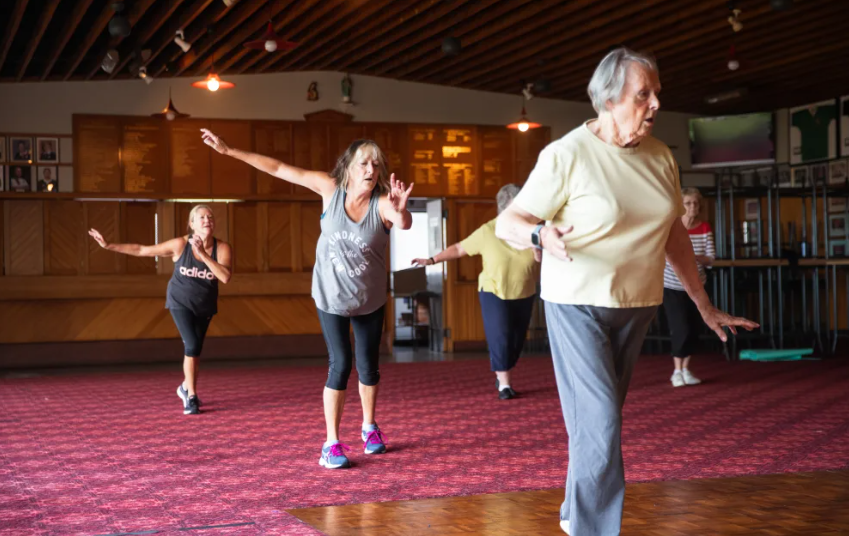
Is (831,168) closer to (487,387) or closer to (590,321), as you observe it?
(487,387)

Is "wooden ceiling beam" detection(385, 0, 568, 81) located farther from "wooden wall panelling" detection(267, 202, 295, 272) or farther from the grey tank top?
the grey tank top

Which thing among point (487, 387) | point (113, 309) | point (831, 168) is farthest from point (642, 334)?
point (831, 168)

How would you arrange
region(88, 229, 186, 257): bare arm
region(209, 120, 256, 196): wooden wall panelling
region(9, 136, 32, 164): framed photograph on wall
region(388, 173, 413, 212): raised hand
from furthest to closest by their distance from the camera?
1. region(209, 120, 256, 196): wooden wall panelling
2. region(9, 136, 32, 164): framed photograph on wall
3. region(88, 229, 186, 257): bare arm
4. region(388, 173, 413, 212): raised hand

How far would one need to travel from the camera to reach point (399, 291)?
46.9 feet

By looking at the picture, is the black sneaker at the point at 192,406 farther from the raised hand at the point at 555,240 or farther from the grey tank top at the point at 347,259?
the raised hand at the point at 555,240

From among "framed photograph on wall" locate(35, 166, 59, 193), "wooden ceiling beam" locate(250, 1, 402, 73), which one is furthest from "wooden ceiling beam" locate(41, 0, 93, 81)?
"wooden ceiling beam" locate(250, 1, 402, 73)

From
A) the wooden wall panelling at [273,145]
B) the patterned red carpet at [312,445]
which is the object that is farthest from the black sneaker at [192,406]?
the wooden wall panelling at [273,145]

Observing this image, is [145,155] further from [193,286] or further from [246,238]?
[193,286]

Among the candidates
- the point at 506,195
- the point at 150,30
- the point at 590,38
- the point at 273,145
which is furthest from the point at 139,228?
the point at 506,195

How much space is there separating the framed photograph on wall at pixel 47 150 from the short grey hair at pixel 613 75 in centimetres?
1065

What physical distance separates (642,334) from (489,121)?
36.1 feet

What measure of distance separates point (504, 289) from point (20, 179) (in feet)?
24.7

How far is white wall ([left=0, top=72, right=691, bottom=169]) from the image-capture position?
12133mm

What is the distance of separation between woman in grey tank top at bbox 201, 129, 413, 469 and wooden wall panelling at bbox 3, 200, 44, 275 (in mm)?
8393
